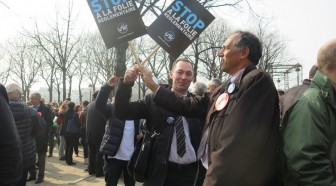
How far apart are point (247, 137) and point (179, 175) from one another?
1.47 meters

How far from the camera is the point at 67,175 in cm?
991

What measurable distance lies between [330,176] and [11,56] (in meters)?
41.4

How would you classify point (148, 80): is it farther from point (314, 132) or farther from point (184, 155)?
point (314, 132)

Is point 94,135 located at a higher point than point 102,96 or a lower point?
lower

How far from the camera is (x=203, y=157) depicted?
297 centimetres

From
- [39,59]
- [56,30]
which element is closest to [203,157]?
[56,30]

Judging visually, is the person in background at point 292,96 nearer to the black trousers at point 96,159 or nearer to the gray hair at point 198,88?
the gray hair at point 198,88

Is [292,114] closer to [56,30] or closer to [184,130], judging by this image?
[184,130]

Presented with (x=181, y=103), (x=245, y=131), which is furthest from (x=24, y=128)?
(x=245, y=131)

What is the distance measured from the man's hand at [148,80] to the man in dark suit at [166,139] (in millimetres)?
83

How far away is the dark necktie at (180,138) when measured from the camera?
349 cm

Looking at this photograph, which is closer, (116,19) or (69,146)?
(116,19)

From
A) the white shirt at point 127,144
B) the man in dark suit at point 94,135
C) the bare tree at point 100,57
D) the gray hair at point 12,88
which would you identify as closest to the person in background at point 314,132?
the white shirt at point 127,144

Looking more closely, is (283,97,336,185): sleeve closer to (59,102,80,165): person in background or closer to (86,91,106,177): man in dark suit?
(86,91,106,177): man in dark suit
